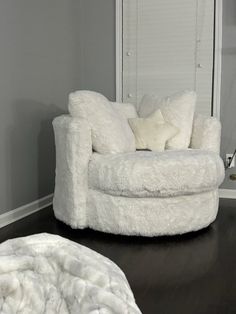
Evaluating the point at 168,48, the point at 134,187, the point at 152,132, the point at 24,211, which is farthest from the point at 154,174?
the point at 168,48

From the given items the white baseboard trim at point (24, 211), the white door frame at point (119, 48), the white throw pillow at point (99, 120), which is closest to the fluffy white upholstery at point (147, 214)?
the white throw pillow at point (99, 120)

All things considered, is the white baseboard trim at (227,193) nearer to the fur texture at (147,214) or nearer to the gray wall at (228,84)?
the gray wall at (228,84)

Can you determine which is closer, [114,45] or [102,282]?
[102,282]

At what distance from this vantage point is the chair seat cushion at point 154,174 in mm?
2453

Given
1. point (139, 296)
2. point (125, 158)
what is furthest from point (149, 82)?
point (139, 296)

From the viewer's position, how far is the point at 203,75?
367cm

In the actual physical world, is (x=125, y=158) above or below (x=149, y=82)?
below

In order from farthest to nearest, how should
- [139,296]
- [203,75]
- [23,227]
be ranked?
[203,75]
[23,227]
[139,296]

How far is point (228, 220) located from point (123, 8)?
7.06 feet

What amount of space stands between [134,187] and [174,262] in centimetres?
50

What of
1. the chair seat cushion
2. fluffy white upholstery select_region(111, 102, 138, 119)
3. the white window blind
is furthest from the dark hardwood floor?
the white window blind

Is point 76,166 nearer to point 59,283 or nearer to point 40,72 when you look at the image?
point 40,72

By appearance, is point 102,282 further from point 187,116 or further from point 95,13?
point 95,13

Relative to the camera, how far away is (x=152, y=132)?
9.91ft
